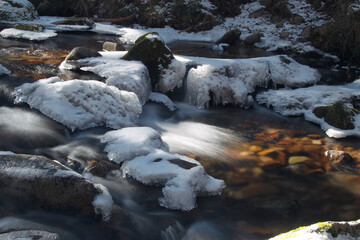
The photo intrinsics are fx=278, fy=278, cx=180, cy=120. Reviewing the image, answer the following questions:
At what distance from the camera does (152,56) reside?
666 cm

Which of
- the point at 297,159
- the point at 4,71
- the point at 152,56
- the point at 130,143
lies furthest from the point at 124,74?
the point at 297,159

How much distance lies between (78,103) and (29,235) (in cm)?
274

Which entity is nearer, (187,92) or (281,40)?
(187,92)

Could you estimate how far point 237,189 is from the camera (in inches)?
142

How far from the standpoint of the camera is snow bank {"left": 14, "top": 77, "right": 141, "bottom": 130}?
4.35 metres

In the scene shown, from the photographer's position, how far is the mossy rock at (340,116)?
5.47m

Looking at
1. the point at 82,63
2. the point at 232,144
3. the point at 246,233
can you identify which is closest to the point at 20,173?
the point at 246,233

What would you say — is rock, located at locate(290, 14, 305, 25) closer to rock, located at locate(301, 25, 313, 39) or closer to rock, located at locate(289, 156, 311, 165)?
rock, located at locate(301, 25, 313, 39)

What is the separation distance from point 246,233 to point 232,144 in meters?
2.08

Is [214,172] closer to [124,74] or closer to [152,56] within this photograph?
[124,74]

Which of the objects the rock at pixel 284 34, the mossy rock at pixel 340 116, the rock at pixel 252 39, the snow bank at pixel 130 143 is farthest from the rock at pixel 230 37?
the snow bank at pixel 130 143

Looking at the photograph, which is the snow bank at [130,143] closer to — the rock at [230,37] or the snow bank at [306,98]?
the snow bank at [306,98]

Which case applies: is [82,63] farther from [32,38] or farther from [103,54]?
[32,38]

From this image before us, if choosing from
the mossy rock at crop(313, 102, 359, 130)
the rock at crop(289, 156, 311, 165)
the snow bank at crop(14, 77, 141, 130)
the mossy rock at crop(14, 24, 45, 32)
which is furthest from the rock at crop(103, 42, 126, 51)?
the rock at crop(289, 156, 311, 165)
